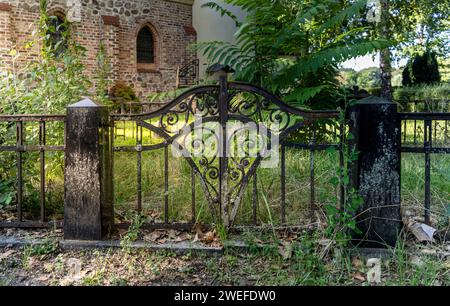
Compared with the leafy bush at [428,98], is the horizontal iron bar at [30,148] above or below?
below

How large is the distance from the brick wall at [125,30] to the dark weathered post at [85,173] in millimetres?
11241

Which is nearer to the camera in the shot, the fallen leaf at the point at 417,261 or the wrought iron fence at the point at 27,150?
the fallen leaf at the point at 417,261

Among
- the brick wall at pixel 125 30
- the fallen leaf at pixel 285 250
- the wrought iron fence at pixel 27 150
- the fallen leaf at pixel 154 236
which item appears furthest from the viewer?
the brick wall at pixel 125 30

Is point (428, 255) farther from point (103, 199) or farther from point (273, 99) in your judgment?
point (103, 199)

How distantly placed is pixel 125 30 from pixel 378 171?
50.0 feet

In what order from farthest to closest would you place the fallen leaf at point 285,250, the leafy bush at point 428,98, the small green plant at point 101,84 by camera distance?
the leafy bush at point 428,98 → the small green plant at point 101,84 → the fallen leaf at point 285,250

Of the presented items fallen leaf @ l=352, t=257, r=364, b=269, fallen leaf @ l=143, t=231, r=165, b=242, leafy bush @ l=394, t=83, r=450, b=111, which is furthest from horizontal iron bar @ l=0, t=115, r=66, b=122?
leafy bush @ l=394, t=83, r=450, b=111

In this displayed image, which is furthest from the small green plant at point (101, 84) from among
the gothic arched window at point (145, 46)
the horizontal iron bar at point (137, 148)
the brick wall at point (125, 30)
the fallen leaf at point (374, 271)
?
the gothic arched window at point (145, 46)

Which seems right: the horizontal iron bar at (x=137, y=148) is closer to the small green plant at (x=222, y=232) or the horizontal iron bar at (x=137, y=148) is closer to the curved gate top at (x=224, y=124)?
the curved gate top at (x=224, y=124)

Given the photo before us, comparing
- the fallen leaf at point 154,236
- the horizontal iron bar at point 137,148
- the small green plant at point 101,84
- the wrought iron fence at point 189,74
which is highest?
the wrought iron fence at point 189,74

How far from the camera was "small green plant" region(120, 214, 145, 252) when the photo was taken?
3611 mm

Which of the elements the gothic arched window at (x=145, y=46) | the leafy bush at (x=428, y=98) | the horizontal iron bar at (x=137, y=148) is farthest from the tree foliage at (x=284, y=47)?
the gothic arched window at (x=145, y=46)

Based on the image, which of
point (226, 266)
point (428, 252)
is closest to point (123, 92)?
point (226, 266)

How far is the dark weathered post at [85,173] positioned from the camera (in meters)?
3.72
